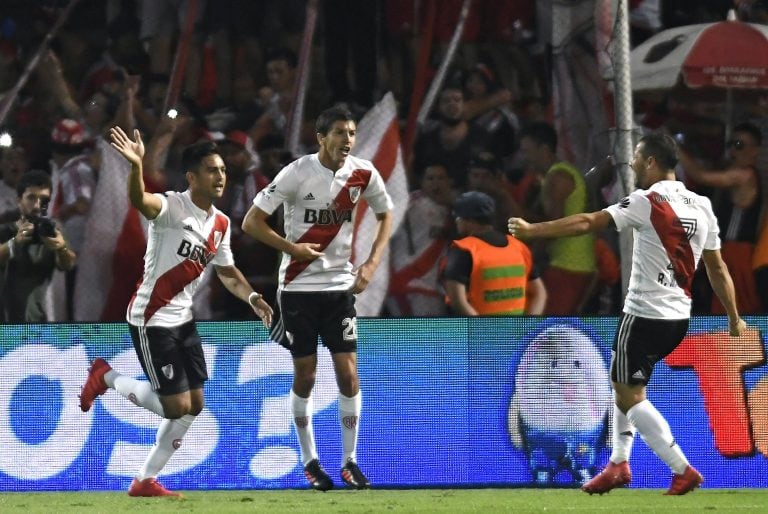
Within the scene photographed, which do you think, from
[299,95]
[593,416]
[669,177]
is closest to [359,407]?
[593,416]

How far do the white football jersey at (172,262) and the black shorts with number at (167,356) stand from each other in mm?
52

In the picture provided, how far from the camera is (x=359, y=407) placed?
8938 millimetres

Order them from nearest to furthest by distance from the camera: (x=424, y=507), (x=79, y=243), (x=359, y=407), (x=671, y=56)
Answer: (x=424, y=507)
(x=359, y=407)
(x=79, y=243)
(x=671, y=56)

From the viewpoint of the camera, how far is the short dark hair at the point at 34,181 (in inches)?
404

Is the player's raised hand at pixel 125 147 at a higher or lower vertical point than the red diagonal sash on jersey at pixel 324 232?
higher

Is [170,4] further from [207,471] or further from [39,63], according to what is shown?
[207,471]

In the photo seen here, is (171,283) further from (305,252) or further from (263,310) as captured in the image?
(305,252)

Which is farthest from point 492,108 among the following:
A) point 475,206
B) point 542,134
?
point 475,206

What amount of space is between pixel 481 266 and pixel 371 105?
244 centimetres

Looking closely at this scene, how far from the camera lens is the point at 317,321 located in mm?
8906

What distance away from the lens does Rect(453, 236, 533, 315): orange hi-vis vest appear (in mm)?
9719

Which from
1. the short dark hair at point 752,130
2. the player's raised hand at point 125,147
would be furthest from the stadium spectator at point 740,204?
the player's raised hand at point 125,147

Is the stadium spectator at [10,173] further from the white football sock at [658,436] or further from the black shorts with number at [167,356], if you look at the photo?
the white football sock at [658,436]

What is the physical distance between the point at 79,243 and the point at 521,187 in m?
3.15
